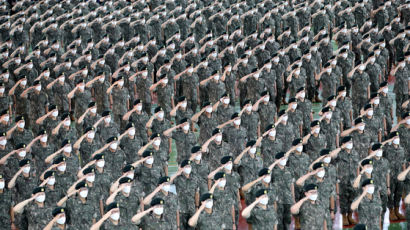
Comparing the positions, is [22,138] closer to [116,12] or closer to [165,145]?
[165,145]

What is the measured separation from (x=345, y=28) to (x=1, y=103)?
310 inches

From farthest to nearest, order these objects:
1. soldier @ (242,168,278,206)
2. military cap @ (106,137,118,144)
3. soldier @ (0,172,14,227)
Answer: military cap @ (106,137,118,144) → soldier @ (0,172,14,227) → soldier @ (242,168,278,206)

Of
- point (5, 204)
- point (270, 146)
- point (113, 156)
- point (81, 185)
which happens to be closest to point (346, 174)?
point (270, 146)

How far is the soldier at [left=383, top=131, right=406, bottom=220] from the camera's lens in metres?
12.4

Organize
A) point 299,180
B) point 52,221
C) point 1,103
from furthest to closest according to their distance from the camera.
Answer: point 1,103 → point 299,180 → point 52,221

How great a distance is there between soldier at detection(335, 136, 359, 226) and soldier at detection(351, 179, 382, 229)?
4.71 feet

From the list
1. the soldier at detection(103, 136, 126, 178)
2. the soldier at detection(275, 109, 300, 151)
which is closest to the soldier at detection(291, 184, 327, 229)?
the soldier at detection(275, 109, 300, 151)

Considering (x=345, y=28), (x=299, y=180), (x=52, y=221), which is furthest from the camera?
(x=345, y=28)

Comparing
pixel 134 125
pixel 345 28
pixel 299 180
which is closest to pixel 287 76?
pixel 345 28

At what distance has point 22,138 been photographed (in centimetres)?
1434

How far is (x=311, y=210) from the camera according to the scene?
10727 mm

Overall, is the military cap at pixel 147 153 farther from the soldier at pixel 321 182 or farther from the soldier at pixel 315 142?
the soldier at pixel 315 142

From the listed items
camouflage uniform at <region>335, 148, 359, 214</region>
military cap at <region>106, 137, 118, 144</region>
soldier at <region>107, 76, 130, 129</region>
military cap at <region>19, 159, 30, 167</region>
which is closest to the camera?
camouflage uniform at <region>335, 148, 359, 214</region>

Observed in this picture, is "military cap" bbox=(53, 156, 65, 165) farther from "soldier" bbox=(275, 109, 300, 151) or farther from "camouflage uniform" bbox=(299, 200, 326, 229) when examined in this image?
"camouflage uniform" bbox=(299, 200, 326, 229)
